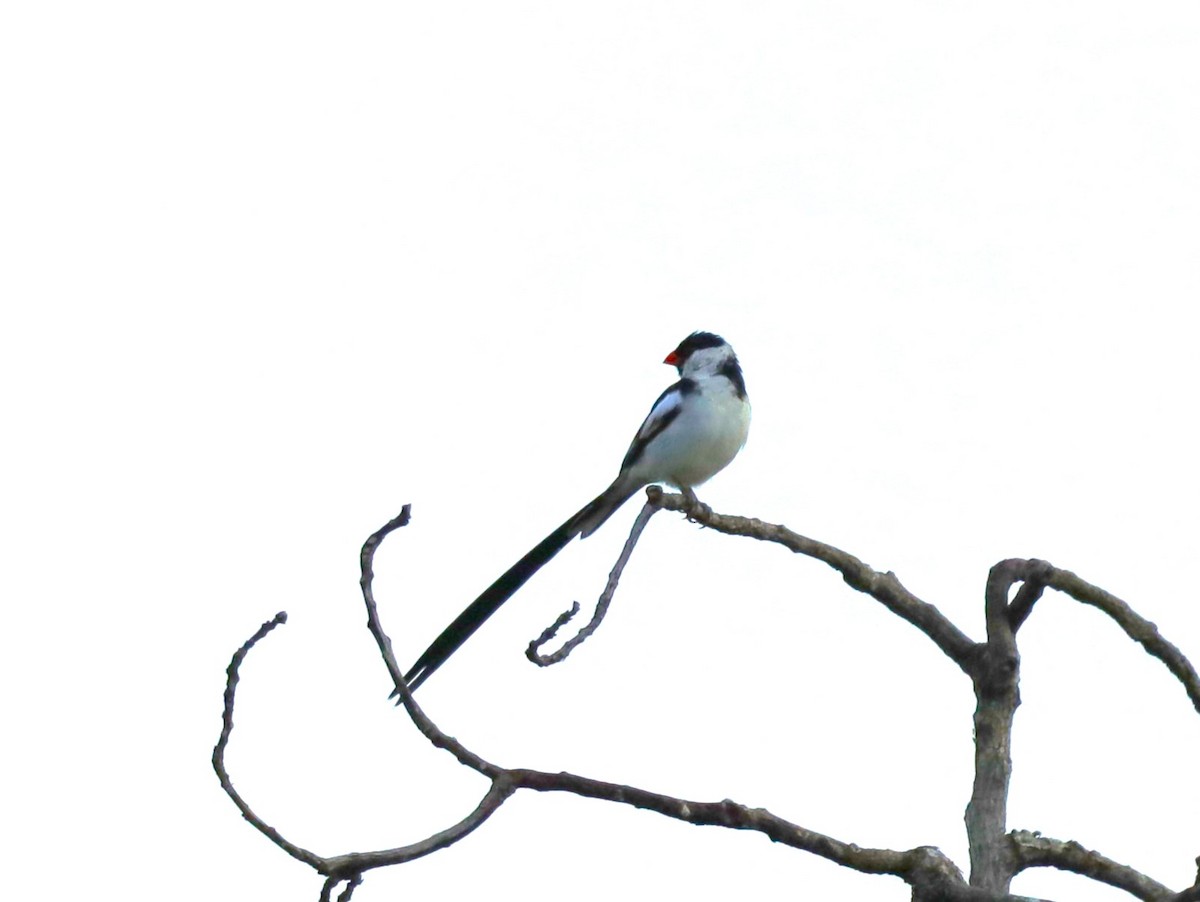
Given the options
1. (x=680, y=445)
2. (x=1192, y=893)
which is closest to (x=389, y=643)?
(x=1192, y=893)

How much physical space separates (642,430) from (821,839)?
3.68 metres

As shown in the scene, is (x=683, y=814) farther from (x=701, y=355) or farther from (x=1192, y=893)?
(x=701, y=355)

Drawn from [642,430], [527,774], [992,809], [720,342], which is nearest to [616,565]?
[527,774]

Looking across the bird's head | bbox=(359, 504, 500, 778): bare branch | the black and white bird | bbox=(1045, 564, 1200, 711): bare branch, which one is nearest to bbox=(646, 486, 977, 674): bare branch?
bbox=(1045, 564, 1200, 711): bare branch

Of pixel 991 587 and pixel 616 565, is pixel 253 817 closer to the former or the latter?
pixel 616 565

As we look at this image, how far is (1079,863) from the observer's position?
321cm

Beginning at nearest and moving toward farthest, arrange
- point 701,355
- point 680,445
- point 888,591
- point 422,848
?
point 422,848, point 888,591, point 680,445, point 701,355

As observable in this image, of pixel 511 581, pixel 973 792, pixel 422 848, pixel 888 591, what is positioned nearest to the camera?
pixel 422 848

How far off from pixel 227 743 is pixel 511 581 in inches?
117

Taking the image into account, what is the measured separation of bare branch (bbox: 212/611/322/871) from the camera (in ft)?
8.57

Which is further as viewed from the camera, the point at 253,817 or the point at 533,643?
the point at 533,643

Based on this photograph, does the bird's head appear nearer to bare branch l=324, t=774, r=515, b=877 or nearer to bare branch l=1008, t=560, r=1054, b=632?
bare branch l=1008, t=560, r=1054, b=632

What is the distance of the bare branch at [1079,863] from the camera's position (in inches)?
123

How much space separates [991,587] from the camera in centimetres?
335
